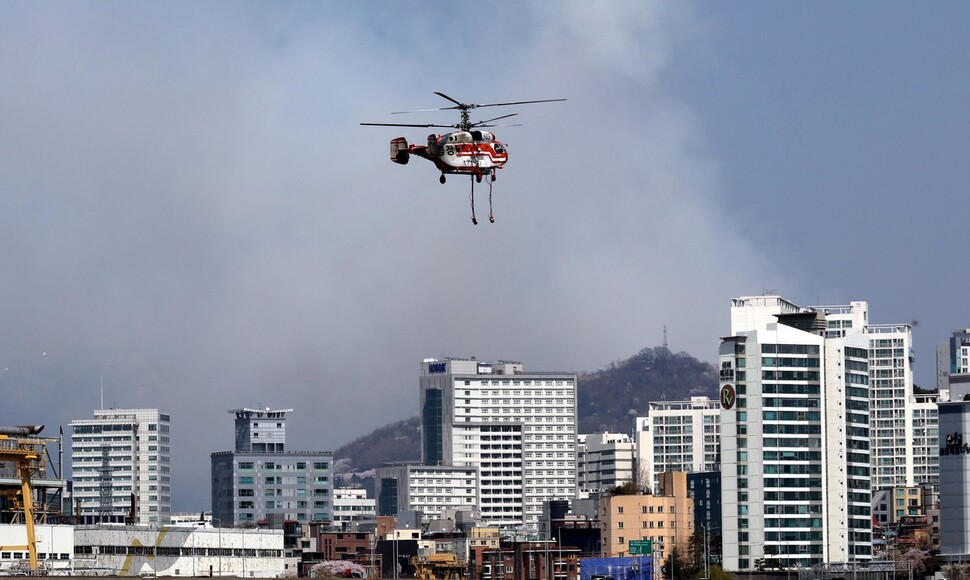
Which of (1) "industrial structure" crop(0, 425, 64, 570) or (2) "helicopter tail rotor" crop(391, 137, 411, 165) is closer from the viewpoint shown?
(2) "helicopter tail rotor" crop(391, 137, 411, 165)

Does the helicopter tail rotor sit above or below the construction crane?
above

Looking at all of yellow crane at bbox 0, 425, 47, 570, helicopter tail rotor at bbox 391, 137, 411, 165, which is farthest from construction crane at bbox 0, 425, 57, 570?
helicopter tail rotor at bbox 391, 137, 411, 165

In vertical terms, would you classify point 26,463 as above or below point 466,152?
below

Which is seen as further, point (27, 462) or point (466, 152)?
point (27, 462)

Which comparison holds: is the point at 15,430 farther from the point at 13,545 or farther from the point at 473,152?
the point at 473,152

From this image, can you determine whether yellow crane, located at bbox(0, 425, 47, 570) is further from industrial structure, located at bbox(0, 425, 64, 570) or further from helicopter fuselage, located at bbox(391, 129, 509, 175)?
helicopter fuselage, located at bbox(391, 129, 509, 175)

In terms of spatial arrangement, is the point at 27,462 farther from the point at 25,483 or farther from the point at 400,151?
the point at 400,151

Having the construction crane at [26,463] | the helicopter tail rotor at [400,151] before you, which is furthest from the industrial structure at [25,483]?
the helicopter tail rotor at [400,151]

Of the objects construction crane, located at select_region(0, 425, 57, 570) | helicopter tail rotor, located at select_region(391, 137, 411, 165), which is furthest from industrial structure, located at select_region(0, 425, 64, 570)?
helicopter tail rotor, located at select_region(391, 137, 411, 165)

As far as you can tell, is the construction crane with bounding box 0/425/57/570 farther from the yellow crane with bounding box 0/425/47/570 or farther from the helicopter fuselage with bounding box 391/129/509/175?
the helicopter fuselage with bounding box 391/129/509/175

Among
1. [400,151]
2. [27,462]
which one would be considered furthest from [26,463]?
[400,151]
